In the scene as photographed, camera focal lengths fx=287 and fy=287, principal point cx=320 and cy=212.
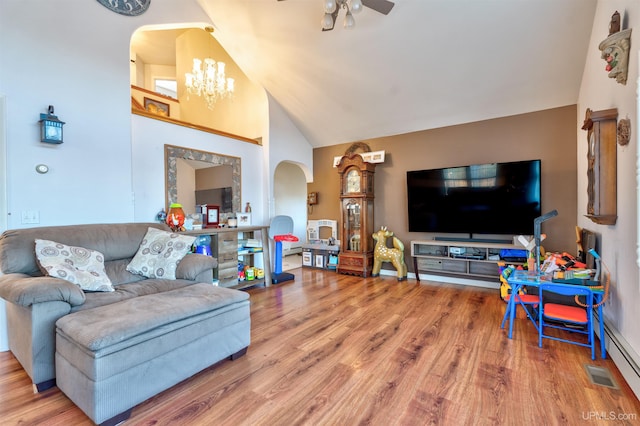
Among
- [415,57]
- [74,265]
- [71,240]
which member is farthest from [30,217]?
[415,57]

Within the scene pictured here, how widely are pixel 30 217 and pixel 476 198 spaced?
499 centimetres

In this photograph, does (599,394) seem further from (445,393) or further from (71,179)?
(71,179)

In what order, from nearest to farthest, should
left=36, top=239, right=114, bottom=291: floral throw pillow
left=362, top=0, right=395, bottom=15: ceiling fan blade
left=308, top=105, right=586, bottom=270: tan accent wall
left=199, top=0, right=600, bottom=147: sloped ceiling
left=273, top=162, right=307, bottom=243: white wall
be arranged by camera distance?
left=36, top=239, right=114, bottom=291: floral throw pillow, left=362, top=0, right=395, bottom=15: ceiling fan blade, left=199, top=0, right=600, bottom=147: sloped ceiling, left=308, top=105, right=586, bottom=270: tan accent wall, left=273, top=162, right=307, bottom=243: white wall

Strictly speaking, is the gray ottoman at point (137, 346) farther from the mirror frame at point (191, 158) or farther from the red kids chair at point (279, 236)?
the red kids chair at point (279, 236)

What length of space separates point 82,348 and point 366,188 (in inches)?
158

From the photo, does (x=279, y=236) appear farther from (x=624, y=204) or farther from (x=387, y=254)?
(x=624, y=204)

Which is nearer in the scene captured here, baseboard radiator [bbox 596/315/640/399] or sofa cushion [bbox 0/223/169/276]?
baseboard radiator [bbox 596/315/640/399]

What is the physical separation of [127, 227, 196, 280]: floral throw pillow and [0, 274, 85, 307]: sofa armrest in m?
→ 0.75

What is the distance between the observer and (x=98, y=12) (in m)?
2.98

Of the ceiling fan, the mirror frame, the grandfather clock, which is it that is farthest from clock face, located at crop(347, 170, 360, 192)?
the ceiling fan

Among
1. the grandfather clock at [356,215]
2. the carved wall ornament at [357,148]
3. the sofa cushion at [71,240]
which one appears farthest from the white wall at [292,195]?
the sofa cushion at [71,240]

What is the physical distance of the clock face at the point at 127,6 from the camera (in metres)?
3.04

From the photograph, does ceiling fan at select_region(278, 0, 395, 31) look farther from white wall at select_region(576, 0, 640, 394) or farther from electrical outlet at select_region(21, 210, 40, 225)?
electrical outlet at select_region(21, 210, 40, 225)

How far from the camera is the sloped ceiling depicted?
2938 millimetres
